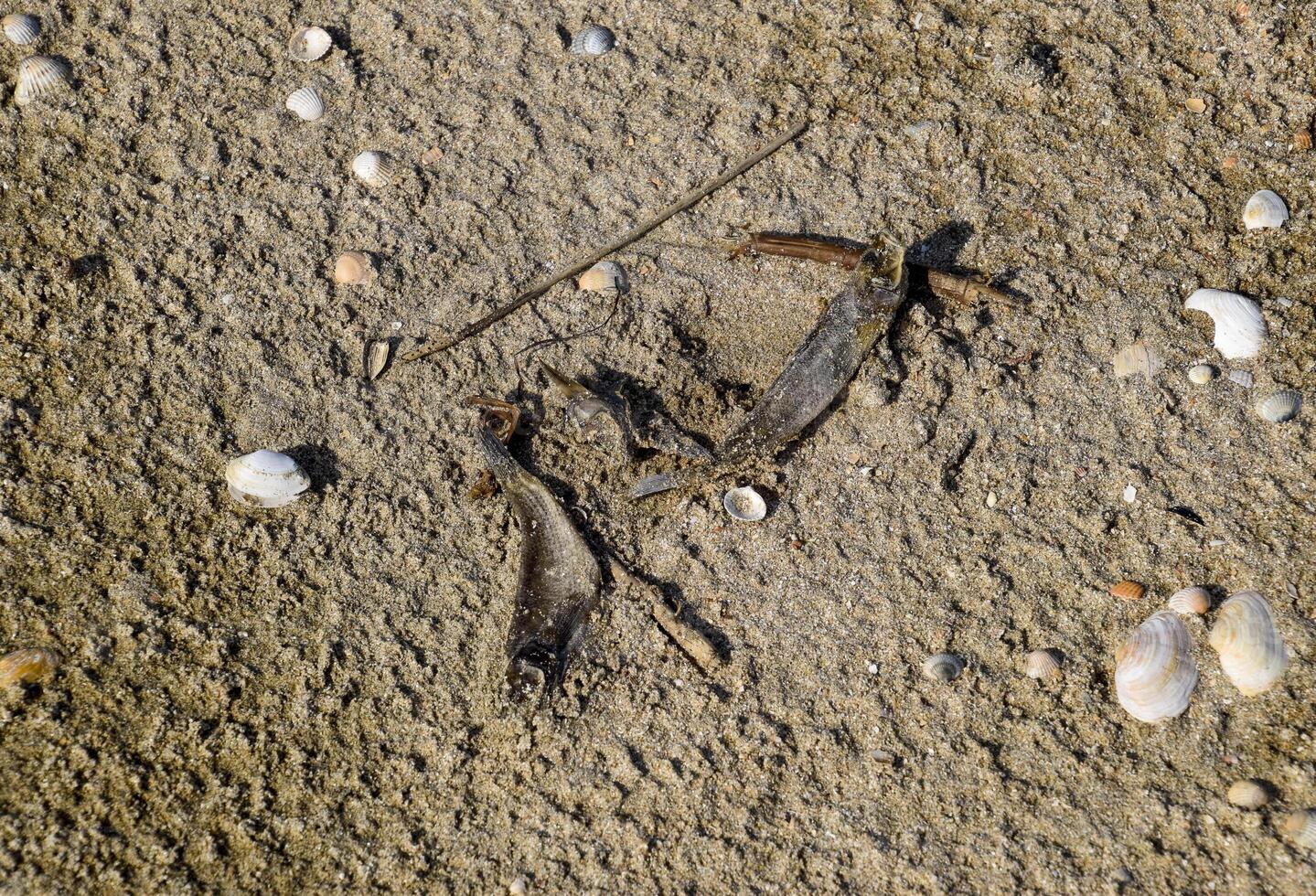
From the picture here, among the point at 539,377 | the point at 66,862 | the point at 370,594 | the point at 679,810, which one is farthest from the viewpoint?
the point at 539,377

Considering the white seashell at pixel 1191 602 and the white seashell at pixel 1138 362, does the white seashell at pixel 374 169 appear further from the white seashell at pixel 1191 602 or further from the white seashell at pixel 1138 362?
the white seashell at pixel 1191 602

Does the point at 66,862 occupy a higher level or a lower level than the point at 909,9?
lower

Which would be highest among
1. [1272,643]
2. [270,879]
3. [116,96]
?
[116,96]

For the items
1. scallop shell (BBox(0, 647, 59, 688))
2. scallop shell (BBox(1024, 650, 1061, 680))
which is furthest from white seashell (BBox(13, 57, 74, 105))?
scallop shell (BBox(1024, 650, 1061, 680))

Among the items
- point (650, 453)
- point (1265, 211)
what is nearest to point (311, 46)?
point (650, 453)

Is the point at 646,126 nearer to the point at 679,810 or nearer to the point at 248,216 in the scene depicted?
the point at 248,216

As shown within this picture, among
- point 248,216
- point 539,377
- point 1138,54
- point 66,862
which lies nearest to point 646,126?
point 539,377

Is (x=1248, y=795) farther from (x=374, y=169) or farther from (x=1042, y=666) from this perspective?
(x=374, y=169)
